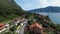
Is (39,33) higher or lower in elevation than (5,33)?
lower

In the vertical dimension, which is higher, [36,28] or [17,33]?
[17,33]

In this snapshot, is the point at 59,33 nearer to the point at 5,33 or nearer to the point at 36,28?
the point at 36,28

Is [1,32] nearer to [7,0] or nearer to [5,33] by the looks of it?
[5,33]

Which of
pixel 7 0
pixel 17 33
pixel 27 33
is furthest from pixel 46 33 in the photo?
pixel 7 0

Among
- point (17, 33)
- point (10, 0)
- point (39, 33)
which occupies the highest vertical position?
point (17, 33)

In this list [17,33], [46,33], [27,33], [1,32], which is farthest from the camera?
[46,33]

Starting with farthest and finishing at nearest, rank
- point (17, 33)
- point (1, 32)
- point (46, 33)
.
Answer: point (46, 33) < point (17, 33) < point (1, 32)

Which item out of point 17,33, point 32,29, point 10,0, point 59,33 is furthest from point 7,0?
point 17,33

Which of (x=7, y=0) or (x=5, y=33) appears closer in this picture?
(x=5, y=33)

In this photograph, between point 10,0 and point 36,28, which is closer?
point 36,28
